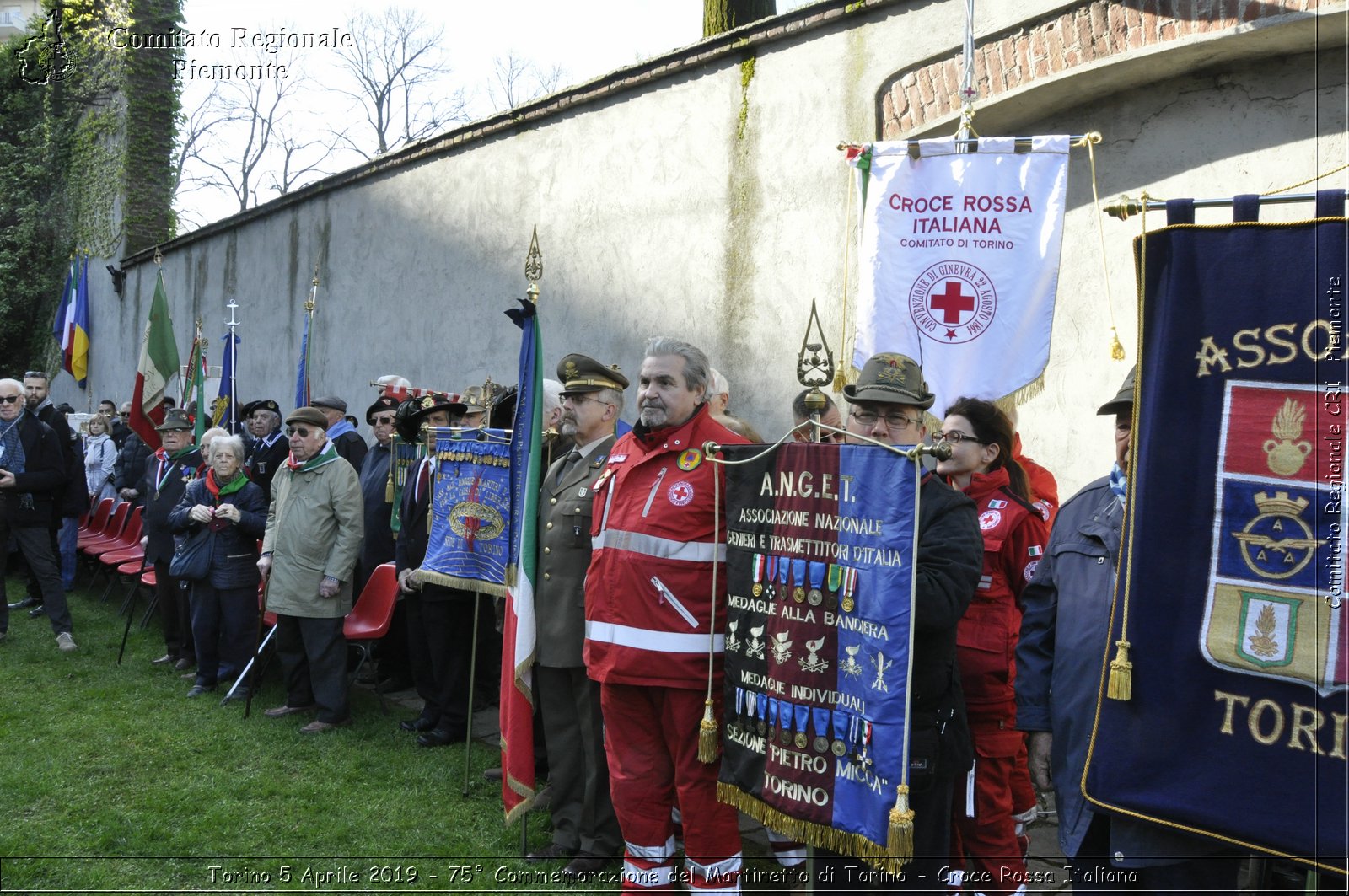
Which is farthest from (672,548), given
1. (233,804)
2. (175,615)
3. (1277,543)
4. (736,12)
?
(736,12)

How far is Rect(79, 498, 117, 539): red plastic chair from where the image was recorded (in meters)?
11.8

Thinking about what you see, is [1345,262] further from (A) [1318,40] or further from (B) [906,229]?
(A) [1318,40]

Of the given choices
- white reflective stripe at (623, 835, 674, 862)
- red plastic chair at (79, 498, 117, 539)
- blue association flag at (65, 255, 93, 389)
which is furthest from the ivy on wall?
white reflective stripe at (623, 835, 674, 862)

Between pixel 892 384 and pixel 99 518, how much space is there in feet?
36.4

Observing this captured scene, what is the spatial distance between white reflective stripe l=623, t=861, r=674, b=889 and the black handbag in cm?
451

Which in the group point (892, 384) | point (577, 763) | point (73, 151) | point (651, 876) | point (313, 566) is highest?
point (73, 151)

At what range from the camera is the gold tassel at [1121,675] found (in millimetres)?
2666

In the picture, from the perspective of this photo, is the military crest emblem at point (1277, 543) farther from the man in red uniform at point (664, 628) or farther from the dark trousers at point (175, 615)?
the dark trousers at point (175, 615)

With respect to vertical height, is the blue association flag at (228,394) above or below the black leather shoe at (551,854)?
above

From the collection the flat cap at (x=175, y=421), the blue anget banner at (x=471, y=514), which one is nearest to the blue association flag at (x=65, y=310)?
the flat cap at (x=175, y=421)

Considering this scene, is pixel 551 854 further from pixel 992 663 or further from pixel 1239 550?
pixel 1239 550

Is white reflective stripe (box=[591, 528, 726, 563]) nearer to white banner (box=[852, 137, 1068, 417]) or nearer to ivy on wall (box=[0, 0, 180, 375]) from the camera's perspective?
white banner (box=[852, 137, 1068, 417])

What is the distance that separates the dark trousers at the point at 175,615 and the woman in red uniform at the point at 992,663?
6.33 metres

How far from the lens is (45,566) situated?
864 cm
